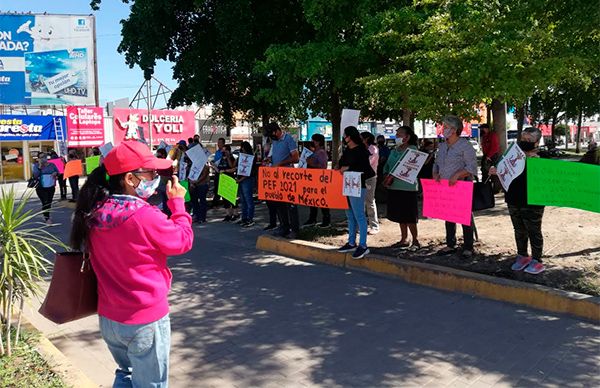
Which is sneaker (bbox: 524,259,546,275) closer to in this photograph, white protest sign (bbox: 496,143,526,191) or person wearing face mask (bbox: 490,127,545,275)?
person wearing face mask (bbox: 490,127,545,275)

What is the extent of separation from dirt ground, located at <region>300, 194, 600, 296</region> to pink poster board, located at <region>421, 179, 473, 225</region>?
1.81ft

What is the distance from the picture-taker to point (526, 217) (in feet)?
18.8

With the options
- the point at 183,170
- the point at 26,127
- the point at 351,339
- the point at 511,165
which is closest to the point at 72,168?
the point at 183,170

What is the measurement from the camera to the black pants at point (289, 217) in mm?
8555

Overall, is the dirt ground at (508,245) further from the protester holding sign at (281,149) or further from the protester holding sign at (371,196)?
the protester holding sign at (281,149)

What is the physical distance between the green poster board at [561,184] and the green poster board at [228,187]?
6.04 metres

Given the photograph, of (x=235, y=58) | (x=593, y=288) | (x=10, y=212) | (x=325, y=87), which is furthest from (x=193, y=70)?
(x=593, y=288)

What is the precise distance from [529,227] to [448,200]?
1108 millimetres

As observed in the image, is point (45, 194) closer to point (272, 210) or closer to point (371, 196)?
point (272, 210)

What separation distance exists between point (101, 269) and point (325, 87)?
11527 mm

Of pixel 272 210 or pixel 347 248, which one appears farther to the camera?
pixel 272 210

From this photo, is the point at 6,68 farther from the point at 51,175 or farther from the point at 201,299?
the point at 201,299

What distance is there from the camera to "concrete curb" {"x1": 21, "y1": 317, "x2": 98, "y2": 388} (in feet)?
11.9

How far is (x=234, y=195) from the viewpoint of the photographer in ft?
33.8
